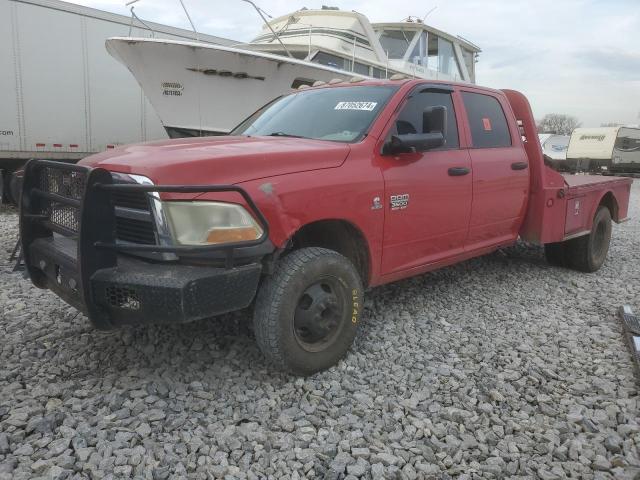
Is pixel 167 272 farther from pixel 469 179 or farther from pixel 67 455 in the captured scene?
pixel 469 179

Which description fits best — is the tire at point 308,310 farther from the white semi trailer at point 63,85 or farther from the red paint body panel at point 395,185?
the white semi trailer at point 63,85

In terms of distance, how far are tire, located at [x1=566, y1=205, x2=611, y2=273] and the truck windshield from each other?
3.21 metres

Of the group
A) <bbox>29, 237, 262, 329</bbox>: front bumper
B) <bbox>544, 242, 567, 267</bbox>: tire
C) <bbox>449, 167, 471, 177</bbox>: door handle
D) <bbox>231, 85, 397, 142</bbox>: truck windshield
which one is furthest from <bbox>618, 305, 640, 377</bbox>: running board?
<bbox>29, 237, 262, 329</bbox>: front bumper

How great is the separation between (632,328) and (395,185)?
2135mm

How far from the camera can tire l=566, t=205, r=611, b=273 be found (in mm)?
5766

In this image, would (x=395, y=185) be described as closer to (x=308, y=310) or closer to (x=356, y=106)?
(x=356, y=106)

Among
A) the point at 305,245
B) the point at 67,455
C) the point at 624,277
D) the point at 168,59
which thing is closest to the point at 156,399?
the point at 67,455

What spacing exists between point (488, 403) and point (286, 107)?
2710 mm

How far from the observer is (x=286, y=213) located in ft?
9.52

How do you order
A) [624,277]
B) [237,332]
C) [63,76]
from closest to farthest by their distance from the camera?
[237,332] < [624,277] < [63,76]

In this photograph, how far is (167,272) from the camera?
2.63m

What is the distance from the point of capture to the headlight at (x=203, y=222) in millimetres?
2658

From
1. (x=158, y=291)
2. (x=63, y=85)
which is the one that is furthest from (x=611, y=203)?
(x=63, y=85)

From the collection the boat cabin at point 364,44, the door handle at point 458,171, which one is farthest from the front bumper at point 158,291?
the boat cabin at point 364,44
